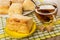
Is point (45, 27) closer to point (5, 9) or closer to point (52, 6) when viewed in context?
point (52, 6)

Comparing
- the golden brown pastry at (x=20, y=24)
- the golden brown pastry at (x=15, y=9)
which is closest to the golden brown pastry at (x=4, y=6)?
the golden brown pastry at (x=15, y=9)

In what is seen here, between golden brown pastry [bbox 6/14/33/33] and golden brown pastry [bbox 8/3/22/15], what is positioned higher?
golden brown pastry [bbox 8/3/22/15]

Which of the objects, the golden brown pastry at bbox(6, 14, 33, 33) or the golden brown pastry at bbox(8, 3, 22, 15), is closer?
the golden brown pastry at bbox(6, 14, 33, 33)

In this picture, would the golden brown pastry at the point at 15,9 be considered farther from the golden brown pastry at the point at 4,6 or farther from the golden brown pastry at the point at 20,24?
the golden brown pastry at the point at 20,24

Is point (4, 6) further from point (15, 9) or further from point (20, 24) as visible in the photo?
point (20, 24)

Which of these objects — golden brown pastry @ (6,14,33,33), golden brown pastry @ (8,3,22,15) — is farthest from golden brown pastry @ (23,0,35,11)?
golden brown pastry @ (6,14,33,33)

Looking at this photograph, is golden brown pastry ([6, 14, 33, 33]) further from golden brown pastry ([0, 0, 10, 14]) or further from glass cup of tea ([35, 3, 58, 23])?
golden brown pastry ([0, 0, 10, 14])

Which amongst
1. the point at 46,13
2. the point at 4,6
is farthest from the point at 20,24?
the point at 4,6

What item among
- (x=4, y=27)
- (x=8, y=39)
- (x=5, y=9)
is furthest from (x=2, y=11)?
(x=8, y=39)

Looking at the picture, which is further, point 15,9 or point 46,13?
point 15,9
